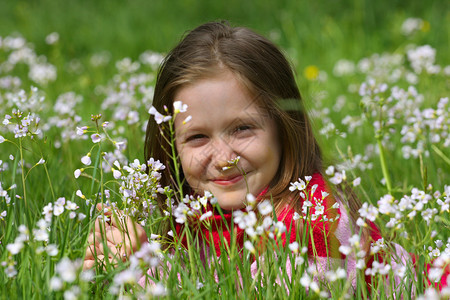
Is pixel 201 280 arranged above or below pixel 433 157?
above

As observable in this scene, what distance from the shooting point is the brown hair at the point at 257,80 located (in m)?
2.71

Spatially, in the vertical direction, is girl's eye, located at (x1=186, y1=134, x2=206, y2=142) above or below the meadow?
above

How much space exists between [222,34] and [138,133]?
38.4 inches

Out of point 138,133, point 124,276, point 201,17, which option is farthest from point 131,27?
point 124,276

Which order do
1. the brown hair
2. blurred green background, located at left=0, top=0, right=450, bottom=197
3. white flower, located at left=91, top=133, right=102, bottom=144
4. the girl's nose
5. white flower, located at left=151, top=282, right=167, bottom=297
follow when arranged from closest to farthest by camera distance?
white flower, located at left=151, top=282, right=167, bottom=297 → white flower, located at left=91, top=133, right=102, bottom=144 → the girl's nose → the brown hair → blurred green background, located at left=0, top=0, right=450, bottom=197

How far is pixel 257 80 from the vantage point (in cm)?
272

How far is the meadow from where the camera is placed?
1907 millimetres

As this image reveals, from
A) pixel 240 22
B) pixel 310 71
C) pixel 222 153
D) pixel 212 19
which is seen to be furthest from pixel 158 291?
pixel 240 22

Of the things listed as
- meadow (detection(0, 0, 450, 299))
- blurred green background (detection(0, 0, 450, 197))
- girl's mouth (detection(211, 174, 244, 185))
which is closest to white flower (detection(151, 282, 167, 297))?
meadow (detection(0, 0, 450, 299))

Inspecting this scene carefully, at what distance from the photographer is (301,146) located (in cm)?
285

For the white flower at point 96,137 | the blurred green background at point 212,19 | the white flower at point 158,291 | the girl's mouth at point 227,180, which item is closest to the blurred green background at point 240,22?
the blurred green background at point 212,19

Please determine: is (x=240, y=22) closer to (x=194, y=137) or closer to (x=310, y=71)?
(x=310, y=71)

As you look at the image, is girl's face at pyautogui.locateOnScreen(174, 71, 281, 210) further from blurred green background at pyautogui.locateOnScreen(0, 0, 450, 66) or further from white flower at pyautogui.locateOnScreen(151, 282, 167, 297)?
blurred green background at pyautogui.locateOnScreen(0, 0, 450, 66)

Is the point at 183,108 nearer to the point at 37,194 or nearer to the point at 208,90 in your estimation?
the point at 208,90
